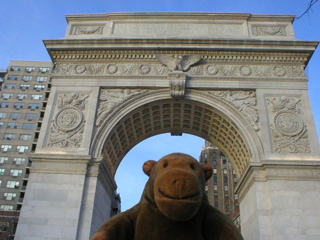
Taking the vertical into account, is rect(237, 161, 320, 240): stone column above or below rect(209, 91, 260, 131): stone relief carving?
below

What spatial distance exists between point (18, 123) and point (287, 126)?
1774 inches

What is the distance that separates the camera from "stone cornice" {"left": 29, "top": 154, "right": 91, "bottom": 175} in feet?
49.4

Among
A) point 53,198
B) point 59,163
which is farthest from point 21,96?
point 53,198

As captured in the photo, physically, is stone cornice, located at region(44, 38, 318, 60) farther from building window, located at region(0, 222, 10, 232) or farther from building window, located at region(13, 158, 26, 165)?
building window, located at region(13, 158, 26, 165)

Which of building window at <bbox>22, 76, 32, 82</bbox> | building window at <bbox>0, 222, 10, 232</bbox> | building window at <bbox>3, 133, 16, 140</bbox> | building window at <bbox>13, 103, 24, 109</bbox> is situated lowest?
building window at <bbox>0, 222, 10, 232</bbox>

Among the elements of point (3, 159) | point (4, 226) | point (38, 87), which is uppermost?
point (38, 87)

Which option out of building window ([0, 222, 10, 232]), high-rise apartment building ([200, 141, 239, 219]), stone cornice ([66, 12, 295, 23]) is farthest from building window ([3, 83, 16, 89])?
high-rise apartment building ([200, 141, 239, 219])

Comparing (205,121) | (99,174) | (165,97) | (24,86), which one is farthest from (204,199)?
(24,86)

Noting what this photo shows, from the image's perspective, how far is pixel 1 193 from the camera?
143 ft

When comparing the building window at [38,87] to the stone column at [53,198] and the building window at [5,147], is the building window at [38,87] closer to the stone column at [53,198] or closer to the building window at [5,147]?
the building window at [5,147]

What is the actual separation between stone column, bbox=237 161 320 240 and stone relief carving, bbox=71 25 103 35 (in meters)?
12.9

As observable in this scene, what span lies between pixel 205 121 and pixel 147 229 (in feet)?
51.7

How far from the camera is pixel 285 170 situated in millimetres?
14758

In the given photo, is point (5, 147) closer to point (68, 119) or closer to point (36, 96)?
point (36, 96)
